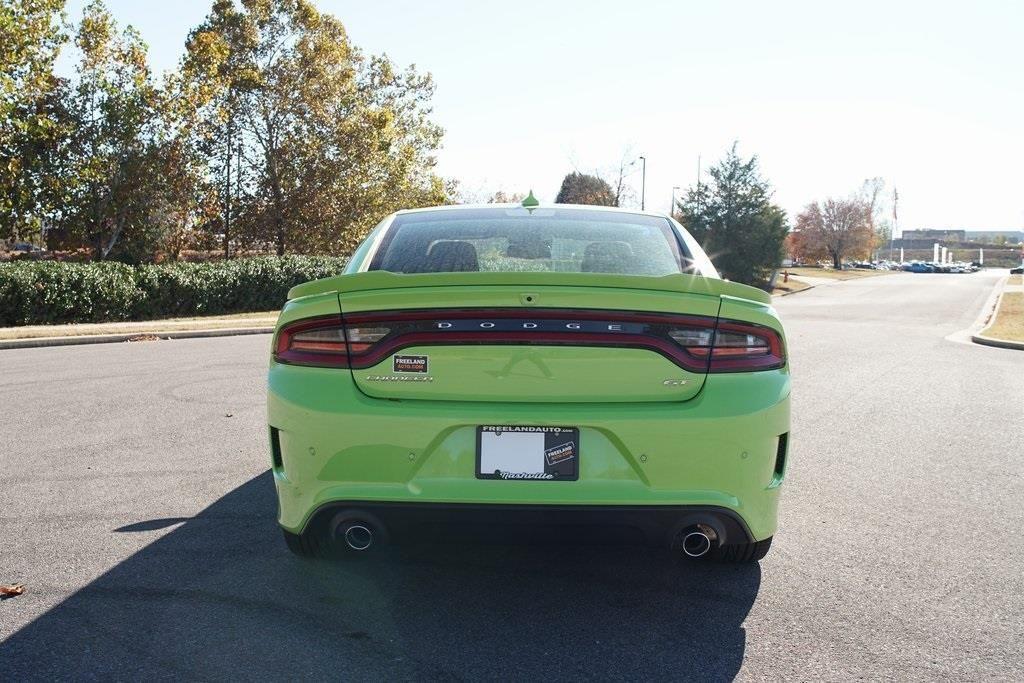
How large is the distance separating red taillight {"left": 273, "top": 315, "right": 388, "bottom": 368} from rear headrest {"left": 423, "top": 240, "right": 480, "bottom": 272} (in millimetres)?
701

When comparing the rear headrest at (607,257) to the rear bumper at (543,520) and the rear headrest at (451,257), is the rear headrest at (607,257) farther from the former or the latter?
the rear bumper at (543,520)

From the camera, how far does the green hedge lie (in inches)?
723

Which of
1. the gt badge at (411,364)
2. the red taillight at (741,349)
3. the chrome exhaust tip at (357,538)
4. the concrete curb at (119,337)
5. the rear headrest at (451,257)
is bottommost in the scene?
the concrete curb at (119,337)

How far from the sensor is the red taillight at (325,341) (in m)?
3.49

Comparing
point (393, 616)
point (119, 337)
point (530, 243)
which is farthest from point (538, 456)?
point (119, 337)

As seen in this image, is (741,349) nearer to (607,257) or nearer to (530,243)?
(607,257)

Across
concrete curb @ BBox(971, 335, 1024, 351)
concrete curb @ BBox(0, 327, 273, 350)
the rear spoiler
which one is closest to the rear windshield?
the rear spoiler

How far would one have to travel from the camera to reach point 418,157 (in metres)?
41.2

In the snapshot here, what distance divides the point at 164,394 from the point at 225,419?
1761 mm

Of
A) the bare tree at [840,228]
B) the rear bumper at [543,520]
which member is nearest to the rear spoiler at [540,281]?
the rear bumper at [543,520]

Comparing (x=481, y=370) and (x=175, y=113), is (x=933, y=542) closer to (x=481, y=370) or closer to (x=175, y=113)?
(x=481, y=370)

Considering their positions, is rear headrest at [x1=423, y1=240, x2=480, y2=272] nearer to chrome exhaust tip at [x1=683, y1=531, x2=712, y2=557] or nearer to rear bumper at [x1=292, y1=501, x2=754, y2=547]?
rear bumper at [x1=292, y1=501, x2=754, y2=547]

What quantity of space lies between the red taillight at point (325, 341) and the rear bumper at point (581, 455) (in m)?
0.07

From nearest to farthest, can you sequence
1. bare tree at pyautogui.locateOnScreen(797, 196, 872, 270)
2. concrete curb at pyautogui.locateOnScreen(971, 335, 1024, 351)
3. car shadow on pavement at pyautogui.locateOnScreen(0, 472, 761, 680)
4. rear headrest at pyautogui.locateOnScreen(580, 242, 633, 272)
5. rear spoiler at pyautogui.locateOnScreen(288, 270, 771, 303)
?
car shadow on pavement at pyautogui.locateOnScreen(0, 472, 761, 680)
rear spoiler at pyautogui.locateOnScreen(288, 270, 771, 303)
rear headrest at pyautogui.locateOnScreen(580, 242, 633, 272)
concrete curb at pyautogui.locateOnScreen(971, 335, 1024, 351)
bare tree at pyautogui.locateOnScreen(797, 196, 872, 270)
